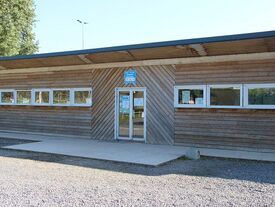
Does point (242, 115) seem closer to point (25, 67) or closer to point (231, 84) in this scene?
point (231, 84)

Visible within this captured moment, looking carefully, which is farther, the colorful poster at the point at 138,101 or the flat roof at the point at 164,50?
the colorful poster at the point at 138,101

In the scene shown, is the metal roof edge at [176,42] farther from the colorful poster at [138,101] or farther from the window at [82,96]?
the colorful poster at [138,101]

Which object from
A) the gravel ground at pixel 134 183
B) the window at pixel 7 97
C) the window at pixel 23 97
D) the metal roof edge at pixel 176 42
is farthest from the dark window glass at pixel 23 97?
the gravel ground at pixel 134 183

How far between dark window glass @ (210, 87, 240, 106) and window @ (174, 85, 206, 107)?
297mm

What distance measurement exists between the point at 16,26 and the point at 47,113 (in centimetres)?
1889

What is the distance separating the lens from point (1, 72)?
17.8 meters

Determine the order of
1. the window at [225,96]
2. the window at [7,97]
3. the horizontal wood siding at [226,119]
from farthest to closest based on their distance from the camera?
the window at [7,97], the window at [225,96], the horizontal wood siding at [226,119]

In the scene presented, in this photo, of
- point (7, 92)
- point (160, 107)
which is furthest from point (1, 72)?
point (160, 107)

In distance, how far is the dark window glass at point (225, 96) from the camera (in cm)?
1169

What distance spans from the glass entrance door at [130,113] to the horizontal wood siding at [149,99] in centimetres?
23

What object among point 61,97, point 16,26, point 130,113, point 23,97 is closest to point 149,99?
point 130,113

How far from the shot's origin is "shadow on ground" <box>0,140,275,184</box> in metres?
8.19

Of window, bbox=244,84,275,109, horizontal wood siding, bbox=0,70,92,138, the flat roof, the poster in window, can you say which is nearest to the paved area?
horizontal wood siding, bbox=0,70,92,138

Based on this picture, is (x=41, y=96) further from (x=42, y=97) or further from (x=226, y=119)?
(x=226, y=119)
